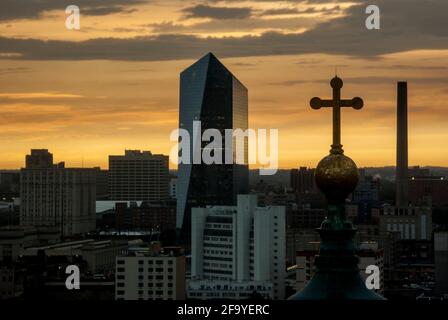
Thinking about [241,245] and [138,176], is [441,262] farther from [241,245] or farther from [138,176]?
[138,176]

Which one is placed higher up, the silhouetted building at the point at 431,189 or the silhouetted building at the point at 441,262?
the silhouetted building at the point at 431,189

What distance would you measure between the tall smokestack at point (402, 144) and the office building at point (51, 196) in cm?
1727

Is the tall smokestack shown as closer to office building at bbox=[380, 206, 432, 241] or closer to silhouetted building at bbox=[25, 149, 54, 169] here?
office building at bbox=[380, 206, 432, 241]

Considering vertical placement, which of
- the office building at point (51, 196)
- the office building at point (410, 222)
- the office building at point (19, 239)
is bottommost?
the office building at point (19, 239)

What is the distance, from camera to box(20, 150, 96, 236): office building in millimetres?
70312

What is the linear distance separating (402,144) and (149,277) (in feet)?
142

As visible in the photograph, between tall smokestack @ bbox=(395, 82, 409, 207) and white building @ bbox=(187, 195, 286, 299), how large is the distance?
109ft

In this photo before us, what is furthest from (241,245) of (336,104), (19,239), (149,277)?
(336,104)

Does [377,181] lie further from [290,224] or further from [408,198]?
[290,224]

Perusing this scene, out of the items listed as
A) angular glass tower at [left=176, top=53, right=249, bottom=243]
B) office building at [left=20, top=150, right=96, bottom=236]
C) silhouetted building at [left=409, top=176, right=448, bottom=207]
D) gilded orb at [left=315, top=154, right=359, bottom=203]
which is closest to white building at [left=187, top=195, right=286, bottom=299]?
angular glass tower at [left=176, top=53, right=249, bottom=243]

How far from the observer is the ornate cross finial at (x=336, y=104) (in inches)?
244

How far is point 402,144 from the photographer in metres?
74.6

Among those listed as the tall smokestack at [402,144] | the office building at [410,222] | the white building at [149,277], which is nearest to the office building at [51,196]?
the office building at [410,222]

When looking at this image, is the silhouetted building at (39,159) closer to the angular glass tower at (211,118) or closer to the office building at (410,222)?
the angular glass tower at (211,118)
